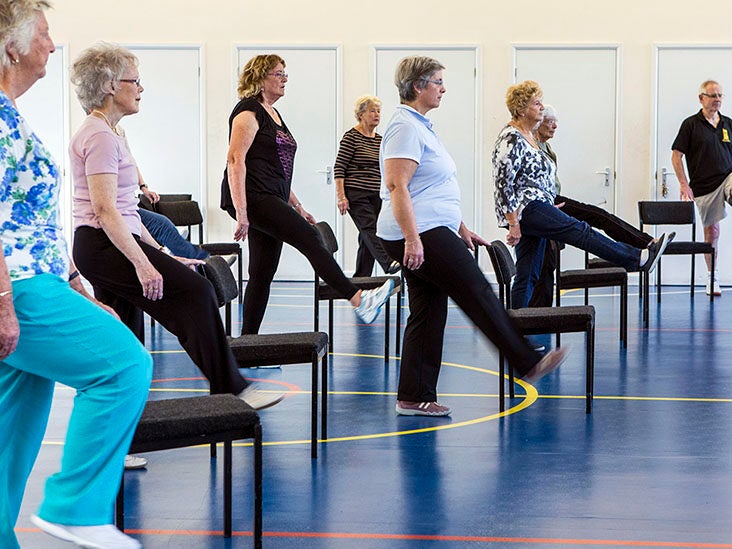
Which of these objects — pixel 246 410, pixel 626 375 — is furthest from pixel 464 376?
pixel 246 410

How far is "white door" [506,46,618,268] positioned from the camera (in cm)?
1130

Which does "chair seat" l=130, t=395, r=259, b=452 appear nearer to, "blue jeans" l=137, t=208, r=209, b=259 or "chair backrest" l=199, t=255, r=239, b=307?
"chair backrest" l=199, t=255, r=239, b=307

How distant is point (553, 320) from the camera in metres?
4.98

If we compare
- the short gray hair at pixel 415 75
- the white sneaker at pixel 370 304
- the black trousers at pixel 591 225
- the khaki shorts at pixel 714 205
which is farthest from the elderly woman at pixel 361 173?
the short gray hair at pixel 415 75

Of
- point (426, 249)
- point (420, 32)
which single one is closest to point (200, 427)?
point (426, 249)

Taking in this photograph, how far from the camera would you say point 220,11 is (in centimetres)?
1157

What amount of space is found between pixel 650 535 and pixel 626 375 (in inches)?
111

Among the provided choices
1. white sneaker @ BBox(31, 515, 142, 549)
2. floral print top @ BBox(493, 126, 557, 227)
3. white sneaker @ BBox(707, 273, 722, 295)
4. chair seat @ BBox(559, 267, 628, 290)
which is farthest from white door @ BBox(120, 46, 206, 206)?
white sneaker @ BBox(31, 515, 142, 549)

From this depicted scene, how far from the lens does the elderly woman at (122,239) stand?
145 inches

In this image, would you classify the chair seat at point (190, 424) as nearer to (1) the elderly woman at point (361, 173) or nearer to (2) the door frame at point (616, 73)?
(1) the elderly woman at point (361, 173)

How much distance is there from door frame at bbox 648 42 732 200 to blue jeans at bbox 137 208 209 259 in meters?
5.90

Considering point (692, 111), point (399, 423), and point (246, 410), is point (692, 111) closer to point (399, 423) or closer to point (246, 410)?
point (399, 423)

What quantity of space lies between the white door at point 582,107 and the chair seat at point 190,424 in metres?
8.87

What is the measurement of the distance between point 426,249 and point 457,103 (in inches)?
280
